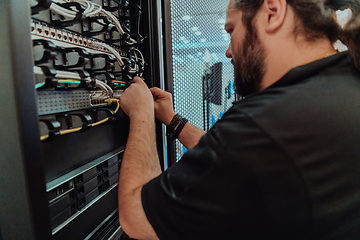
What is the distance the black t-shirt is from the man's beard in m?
0.21

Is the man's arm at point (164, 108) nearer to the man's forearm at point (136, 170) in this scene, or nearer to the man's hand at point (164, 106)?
the man's hand at point (164, 106)

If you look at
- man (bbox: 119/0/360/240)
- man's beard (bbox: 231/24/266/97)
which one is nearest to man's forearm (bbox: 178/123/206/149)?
man's beard (bbox: 231/24/266/97)

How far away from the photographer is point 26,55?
39 centimetres

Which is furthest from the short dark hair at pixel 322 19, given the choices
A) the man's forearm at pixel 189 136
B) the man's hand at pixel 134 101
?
the man's forearm at pixel 189 136

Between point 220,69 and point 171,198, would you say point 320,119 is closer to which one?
point 171,198

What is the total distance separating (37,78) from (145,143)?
0.37 m

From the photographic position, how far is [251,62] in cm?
72

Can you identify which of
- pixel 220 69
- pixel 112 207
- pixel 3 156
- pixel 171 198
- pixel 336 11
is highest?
pixel 336 11

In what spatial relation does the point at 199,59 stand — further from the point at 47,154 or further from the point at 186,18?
the point at 47,154

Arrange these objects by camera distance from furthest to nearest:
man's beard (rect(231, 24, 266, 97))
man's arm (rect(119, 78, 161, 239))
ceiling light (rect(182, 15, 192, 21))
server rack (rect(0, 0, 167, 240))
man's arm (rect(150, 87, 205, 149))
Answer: ceiling light (rect(182, 15, 192, 21)) < man's arm (rect(150, 87, 205, 149)) < man's beard (rect(231, 24, 266, 97)) < man's arm (rect(119, 78, 161, 239)) < server rack (rect(0, 0, 167, 240))

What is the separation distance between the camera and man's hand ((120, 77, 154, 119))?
823 mm

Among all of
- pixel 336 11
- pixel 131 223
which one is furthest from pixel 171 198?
pixel 336 11

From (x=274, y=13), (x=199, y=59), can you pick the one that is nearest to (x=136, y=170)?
(x=274, y=13)

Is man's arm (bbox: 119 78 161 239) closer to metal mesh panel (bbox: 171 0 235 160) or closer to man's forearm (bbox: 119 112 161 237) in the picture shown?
man's forearm (bbox: 119 112 161 237)
